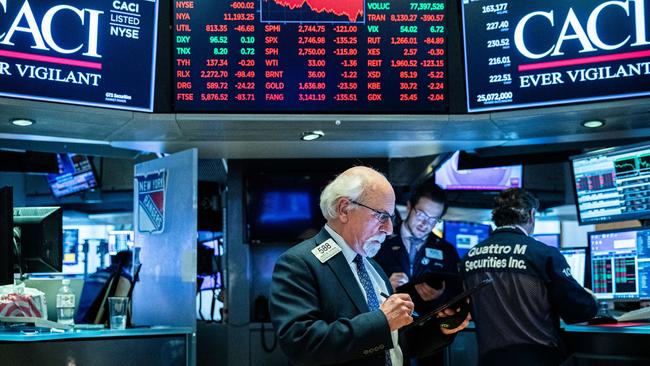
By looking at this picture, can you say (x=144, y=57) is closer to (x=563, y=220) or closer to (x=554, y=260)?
(x=554, y=260)

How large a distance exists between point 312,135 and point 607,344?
217 cm

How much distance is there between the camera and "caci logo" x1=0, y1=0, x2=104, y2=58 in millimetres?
4523

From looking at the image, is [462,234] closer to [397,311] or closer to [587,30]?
[587,30]

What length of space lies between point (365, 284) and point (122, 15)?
8.94 feet

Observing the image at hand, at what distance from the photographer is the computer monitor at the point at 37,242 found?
14.4ft

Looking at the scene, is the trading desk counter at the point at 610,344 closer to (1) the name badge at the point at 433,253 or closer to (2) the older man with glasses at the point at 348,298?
(1) the name badge at the point at 433,253

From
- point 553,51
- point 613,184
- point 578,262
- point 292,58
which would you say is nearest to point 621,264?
point 613,184

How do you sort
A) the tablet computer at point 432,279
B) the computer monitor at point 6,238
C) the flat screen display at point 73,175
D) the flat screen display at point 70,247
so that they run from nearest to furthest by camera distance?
the tablet computer at point 432,279 < the computer monitor at point 6,238 < the flat screen display at point 73,175 < the flat screen display at point 70,247

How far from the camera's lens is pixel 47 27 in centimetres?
462

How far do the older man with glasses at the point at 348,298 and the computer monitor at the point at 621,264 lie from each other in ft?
7.25

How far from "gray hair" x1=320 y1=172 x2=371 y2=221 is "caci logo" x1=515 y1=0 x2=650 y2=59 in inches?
96.0

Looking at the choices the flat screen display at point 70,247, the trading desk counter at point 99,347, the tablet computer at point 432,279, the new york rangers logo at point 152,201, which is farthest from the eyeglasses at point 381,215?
the flat screen display at point 70,247

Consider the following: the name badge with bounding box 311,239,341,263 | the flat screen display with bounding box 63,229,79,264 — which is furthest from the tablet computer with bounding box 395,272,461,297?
the flat screen display with bounding box 63,229,79,264

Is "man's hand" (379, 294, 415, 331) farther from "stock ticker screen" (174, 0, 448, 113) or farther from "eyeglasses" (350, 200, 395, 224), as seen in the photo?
"stock ticker screen" (174, 0, 448, 113)
